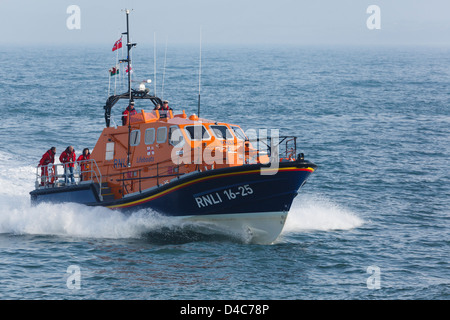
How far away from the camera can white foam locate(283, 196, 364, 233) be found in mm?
18688

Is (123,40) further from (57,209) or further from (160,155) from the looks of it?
(57,209)

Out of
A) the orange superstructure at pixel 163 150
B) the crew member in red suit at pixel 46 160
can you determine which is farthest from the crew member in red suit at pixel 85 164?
the crew member in red suit at pixel 46 160

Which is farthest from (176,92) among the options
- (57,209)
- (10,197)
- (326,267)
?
(326,267)

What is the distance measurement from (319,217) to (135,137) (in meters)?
6.21

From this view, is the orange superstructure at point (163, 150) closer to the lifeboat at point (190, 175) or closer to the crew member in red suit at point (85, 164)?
the lifeboat at point (190, 175)

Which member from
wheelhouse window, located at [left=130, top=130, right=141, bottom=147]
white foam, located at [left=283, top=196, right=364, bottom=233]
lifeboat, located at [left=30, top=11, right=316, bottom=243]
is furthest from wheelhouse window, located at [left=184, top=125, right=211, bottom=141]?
white foam, located at [left=283, top=196, right=364, bottom=233]

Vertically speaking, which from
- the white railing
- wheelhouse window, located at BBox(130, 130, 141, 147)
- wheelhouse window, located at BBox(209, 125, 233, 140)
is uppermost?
wheelhouse window, located at BBox(209, 125, 233, 140)

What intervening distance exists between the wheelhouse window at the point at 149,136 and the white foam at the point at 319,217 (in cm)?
455

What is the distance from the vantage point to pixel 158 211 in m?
16.6

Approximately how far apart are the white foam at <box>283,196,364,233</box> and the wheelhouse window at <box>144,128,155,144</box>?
4546 mm

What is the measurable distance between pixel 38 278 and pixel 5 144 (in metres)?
17.4

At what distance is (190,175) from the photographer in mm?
15820

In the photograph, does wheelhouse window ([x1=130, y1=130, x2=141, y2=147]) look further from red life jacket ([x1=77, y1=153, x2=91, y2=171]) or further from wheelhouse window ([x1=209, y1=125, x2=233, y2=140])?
wheelhouse window ([x1=209, y1=125, x2=233, y2=140])

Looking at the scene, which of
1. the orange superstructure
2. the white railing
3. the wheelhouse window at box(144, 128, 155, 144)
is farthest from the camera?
the white railing
